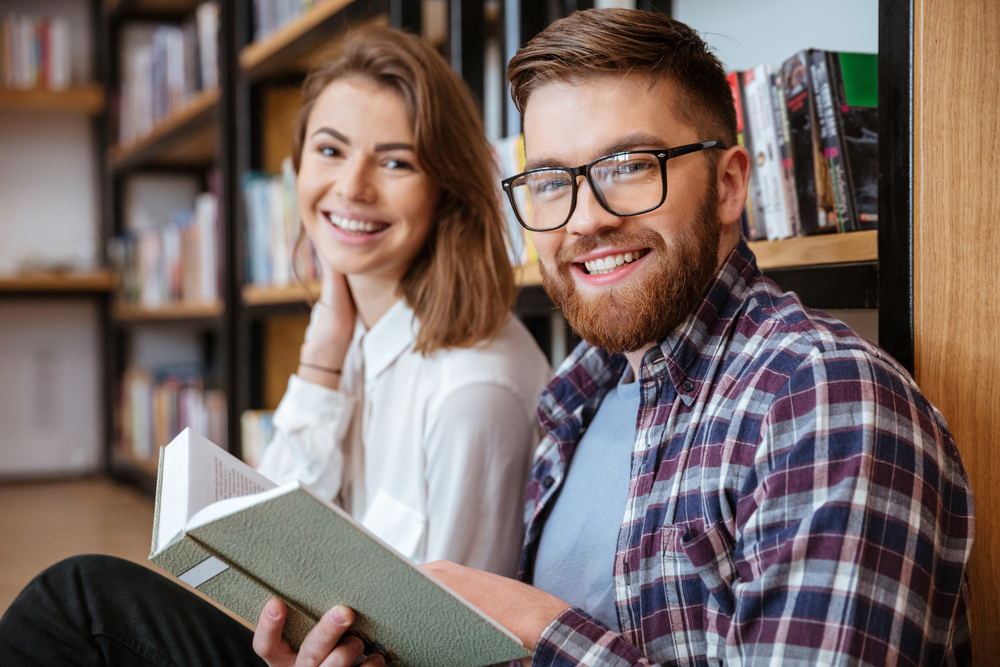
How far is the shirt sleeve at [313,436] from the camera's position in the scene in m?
1.33

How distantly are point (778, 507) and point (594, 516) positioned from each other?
0.27m

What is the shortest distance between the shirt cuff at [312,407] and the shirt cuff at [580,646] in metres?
0.72

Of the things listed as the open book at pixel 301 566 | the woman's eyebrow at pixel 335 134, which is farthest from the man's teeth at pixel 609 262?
the woman's eyebrow at pixel 335 134

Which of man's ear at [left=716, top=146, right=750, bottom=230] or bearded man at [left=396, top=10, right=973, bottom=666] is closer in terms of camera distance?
bearded man at [left=396, top=10, right=973, bottom=666]

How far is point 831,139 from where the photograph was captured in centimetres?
99

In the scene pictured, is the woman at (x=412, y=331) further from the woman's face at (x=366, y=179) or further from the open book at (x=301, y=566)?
the open book at (x=301, y=566)

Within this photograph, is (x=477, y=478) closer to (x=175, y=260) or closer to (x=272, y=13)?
(x=272, y=13)

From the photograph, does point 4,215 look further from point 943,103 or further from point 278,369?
point 943,103

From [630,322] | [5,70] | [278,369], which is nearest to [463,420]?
[630,322]

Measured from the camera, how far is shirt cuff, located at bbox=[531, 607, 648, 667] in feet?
2.28

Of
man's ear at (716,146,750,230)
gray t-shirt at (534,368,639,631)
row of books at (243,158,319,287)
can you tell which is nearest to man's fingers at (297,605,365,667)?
gray t-shirt at (534,368,639,631)

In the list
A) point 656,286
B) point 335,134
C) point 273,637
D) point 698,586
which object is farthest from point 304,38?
point 698,586

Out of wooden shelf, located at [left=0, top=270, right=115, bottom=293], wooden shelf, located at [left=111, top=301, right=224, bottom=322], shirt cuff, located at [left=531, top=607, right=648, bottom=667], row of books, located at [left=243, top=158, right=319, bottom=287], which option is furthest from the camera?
wooden shelf, located at [left=0, top=270, right=115, bottom=293]

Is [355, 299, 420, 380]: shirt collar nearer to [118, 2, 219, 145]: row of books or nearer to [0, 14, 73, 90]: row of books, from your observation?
[118, 2, 219, 145]: row of books
